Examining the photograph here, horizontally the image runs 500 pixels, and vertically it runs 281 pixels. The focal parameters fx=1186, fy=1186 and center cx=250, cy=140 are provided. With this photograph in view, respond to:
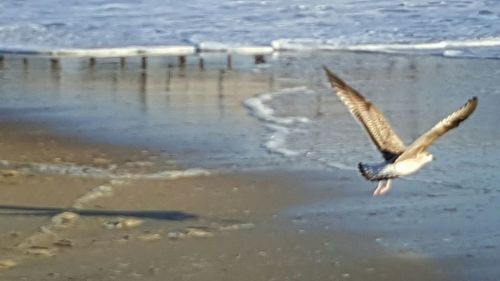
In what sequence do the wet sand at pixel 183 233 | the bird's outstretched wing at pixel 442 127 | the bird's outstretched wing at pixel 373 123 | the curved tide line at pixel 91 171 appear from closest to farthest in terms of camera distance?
the wet sand at pixel 183 233 → the bird's outstretched wing at pixel 442 127 → the bird's outstretched wing at pixel 373 123 → the curved tide line at pixel 91 171

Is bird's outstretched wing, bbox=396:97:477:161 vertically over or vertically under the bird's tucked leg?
over

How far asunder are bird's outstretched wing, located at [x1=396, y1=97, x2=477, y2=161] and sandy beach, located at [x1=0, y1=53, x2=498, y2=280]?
421mm

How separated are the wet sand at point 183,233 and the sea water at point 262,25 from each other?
302 inches

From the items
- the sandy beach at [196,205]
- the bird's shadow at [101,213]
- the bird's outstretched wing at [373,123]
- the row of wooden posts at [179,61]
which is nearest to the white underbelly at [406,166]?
the bird's outstretched wing at [373,123]

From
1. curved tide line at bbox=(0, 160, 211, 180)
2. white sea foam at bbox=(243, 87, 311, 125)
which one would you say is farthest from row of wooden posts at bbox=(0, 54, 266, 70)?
curved tide line at bbox=(0, 160, 211, 180)

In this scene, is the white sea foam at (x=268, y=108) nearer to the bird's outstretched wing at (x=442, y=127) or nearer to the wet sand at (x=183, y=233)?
the wet sand at (x=183, y=233)

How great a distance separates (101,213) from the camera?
6.79 metres

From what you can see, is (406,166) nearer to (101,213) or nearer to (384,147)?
(384,147)

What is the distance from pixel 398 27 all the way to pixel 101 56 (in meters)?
5.01

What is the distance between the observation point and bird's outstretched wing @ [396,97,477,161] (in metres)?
5.93

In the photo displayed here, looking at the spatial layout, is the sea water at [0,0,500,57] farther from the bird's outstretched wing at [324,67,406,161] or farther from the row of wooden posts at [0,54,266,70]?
the bird's outstretched wing at [324,67,406,161]

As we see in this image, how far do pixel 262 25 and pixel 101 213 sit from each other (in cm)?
1200

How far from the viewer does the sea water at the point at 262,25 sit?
632 inches

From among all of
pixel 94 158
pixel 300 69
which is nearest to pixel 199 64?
pixel 300 69
